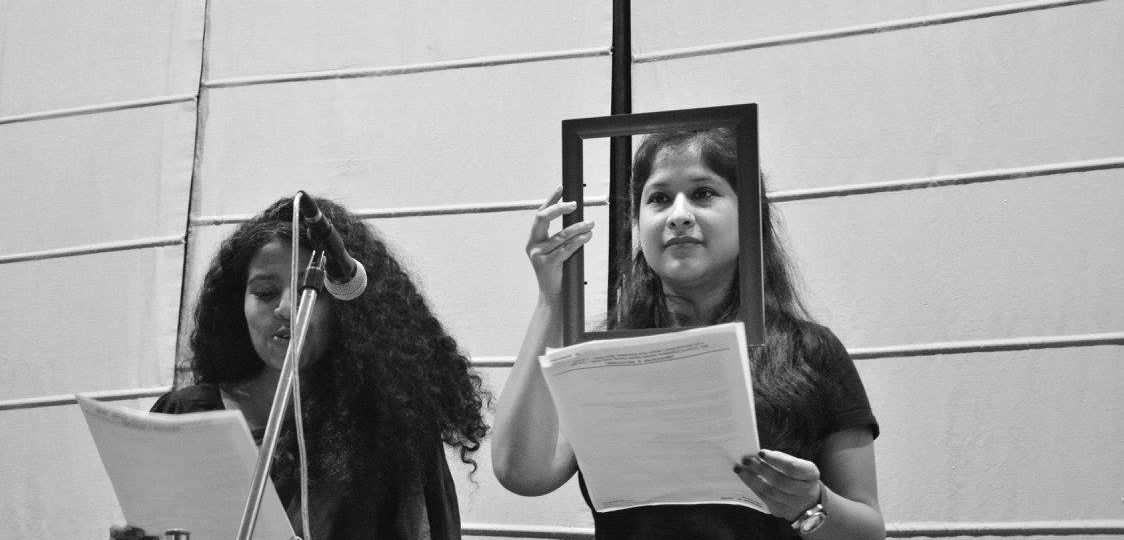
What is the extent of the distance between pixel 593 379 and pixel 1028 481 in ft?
3.16

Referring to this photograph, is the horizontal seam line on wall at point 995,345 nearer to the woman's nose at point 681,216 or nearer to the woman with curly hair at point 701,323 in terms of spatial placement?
the woman with curly hair at point 701,323

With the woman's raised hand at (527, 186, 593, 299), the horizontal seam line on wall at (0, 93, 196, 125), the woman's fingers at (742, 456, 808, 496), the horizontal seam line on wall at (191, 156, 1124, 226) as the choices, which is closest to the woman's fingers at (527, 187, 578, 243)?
the woman's raised hand at (527, 186, 593, 299)

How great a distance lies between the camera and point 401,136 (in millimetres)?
2348

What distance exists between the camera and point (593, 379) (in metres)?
1.29

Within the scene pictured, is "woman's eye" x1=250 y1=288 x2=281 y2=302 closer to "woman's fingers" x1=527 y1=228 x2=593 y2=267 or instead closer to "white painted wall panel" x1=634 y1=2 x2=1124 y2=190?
"woman's fingers" x1=527 y1=228 x2=593 y2=267

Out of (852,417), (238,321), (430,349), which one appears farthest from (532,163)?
(852,417)

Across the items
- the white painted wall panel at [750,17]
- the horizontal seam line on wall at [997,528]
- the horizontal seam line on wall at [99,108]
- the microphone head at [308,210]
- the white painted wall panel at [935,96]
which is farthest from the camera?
the horizontal seam line on wall at [99,108]

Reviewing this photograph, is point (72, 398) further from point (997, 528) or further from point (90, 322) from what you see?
point (997, 528)

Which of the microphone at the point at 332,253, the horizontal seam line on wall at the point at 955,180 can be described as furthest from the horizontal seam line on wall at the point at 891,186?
the microphone at the point at 332,253

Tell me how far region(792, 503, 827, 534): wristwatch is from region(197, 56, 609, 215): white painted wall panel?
1.06m

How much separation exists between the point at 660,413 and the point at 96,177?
65.7 inches

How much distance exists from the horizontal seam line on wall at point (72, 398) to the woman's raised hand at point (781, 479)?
1.46 m

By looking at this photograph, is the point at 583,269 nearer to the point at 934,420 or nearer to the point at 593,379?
the point at 593,379

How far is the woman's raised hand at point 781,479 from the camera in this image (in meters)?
1.25
